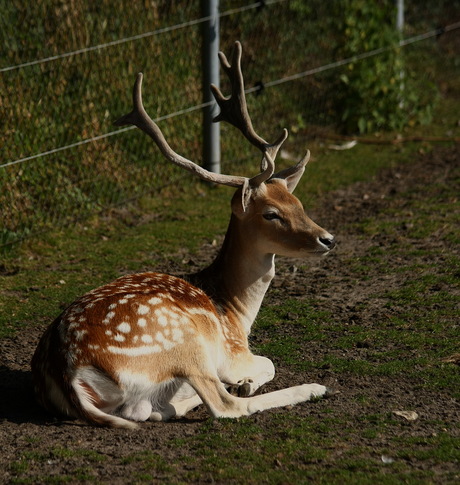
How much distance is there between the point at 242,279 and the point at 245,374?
616mm

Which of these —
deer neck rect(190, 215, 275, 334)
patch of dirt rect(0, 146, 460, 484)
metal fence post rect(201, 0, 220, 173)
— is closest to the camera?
patch of dirt rect(0, 146, 460, 484)

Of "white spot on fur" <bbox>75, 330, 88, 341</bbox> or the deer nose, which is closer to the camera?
"white spot on fur" <bbox>75, 330, 88, 341</bbox>

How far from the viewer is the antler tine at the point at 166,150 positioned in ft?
17.6

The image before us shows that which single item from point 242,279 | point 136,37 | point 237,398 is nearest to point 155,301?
point 237,398

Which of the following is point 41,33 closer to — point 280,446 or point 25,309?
point 25,309

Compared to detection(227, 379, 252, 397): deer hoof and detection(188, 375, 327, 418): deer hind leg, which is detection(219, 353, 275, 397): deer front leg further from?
detection(188, 375, 327, 418): deer hind leg

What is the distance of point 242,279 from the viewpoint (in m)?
5.44

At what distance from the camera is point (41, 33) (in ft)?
25.6

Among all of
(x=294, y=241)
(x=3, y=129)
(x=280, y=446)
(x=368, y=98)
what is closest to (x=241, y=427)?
(x=280, y=446)

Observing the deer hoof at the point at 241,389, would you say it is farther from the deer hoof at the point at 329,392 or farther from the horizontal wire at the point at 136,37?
the horizontal wire at the point at 136,37

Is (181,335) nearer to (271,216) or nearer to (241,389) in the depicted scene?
(241,389)

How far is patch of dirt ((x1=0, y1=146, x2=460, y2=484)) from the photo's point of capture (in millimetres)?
4320

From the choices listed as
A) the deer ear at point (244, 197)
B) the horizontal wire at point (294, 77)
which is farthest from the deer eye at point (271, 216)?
the horizontal wire at point (294, 77)

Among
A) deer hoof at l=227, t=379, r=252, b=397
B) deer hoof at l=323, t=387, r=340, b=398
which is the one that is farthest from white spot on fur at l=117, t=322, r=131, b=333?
deer hoof at l=323, t=387, r=340, b=398
